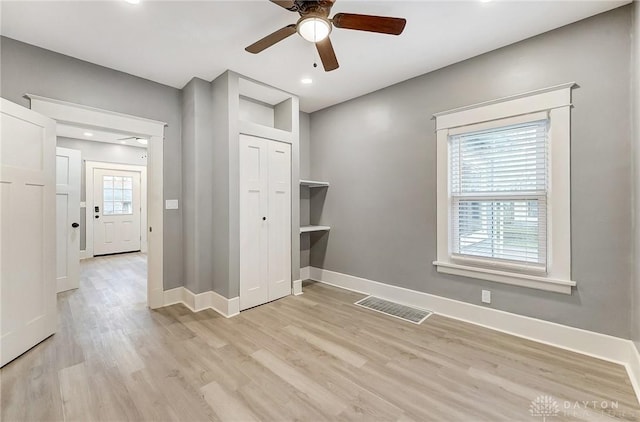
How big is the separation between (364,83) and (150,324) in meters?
3.63

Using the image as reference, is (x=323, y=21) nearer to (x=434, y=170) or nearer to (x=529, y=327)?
(x=434, y=170)

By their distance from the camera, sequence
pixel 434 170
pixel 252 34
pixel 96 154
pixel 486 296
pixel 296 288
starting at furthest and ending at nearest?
1. pixel 96 154
2. pixel 296 288
3. pixel 434 170
4. pixel 486 296
5. pixel 252 34

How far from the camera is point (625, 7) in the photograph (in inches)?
82.6

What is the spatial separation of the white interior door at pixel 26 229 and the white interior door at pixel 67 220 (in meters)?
1.73

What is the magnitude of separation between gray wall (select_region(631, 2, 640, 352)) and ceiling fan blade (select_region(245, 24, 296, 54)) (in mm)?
2418

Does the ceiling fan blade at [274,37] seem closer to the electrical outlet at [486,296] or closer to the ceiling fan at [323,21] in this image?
the ceiling fan at [323,21]

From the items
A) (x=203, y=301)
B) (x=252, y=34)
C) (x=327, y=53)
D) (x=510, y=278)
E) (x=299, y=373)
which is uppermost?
(x=252, y=34)

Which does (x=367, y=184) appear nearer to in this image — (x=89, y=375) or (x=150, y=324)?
(x=150, y=324)

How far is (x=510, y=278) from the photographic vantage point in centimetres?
259

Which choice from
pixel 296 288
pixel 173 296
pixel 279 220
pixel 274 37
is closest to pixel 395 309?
pixel 296 288

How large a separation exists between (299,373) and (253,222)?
1.80 meters

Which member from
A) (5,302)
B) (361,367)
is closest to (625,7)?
(361,367)

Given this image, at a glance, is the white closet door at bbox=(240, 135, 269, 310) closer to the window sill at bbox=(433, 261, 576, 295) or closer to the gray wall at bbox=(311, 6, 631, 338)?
the gray wall at bbox=(311, 6, 631, 338)

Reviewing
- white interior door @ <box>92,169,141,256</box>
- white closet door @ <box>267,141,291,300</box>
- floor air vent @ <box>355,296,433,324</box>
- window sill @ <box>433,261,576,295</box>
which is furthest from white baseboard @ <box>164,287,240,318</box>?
white interior door @ <box>92,169,141,256</box>
